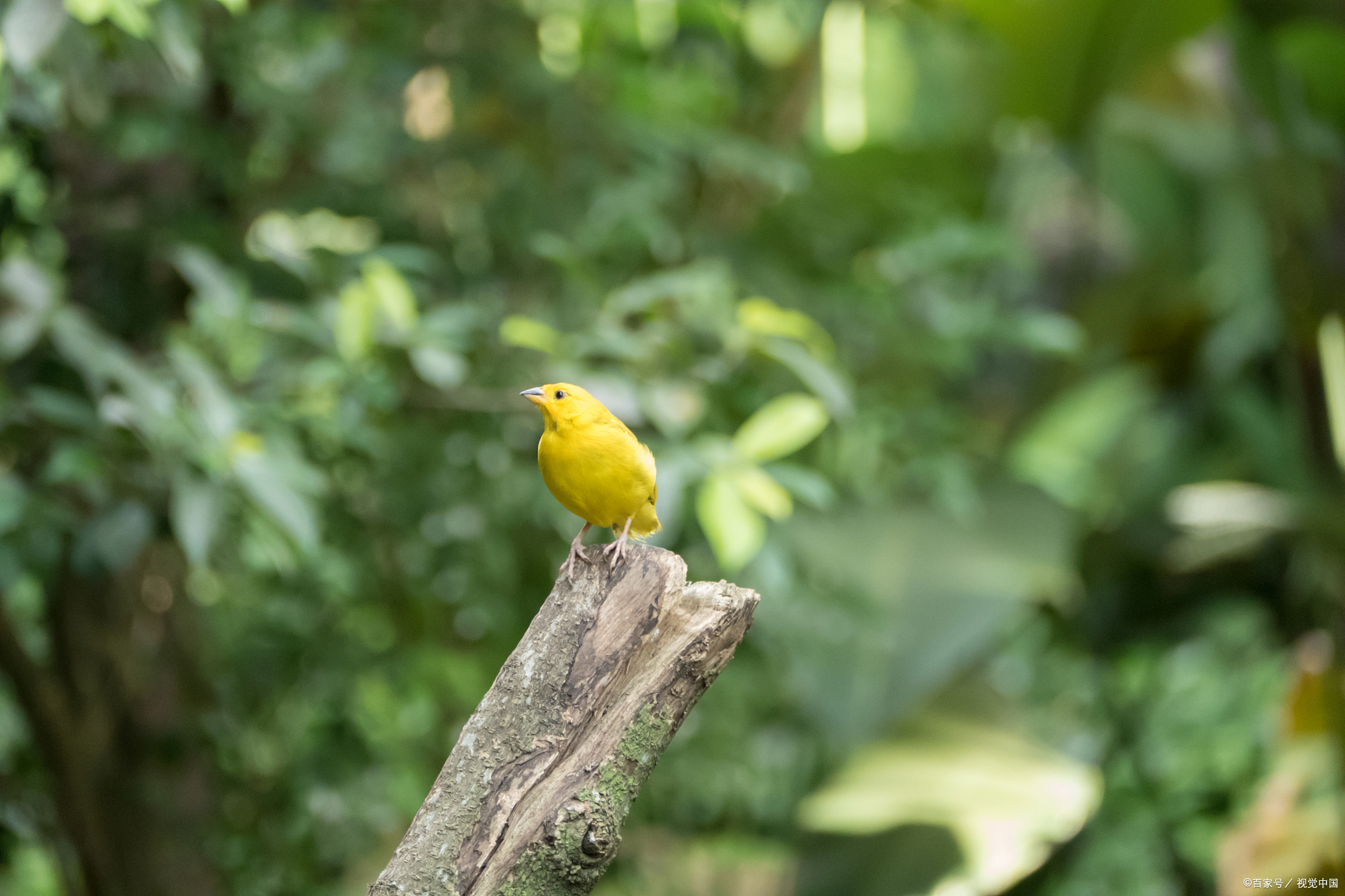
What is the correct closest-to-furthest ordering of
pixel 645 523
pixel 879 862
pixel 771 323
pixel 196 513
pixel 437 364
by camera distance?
pixel 645 523, pixel 196 513, pixel 437 364, pixel 771 323, pixel 879 862

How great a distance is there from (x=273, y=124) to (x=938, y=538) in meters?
2.21

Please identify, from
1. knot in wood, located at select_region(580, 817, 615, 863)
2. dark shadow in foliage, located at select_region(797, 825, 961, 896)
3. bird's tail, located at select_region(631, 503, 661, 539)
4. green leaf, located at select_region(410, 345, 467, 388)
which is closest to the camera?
knot in wood, located at select_region(580, 817, 615, 863)

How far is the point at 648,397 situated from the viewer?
1.73m

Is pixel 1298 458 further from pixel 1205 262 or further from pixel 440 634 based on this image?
pixel 440 634

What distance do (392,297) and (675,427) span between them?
19.4 inches

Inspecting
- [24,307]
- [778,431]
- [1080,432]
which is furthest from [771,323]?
[1080,432]

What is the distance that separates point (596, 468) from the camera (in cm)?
108

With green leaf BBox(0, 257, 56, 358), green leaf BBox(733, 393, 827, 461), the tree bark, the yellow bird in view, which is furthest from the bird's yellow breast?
green leaf BBox(0, 257, 56, 358)

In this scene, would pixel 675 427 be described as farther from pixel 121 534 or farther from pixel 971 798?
pixel 971 798

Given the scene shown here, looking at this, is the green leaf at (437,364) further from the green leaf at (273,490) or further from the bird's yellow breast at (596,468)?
the bird's yellow breast at (596,468)

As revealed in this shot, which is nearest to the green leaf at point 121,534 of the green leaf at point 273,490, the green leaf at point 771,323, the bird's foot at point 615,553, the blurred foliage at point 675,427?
the blurred foliage at point 675,427

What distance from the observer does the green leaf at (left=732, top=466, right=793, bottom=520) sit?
1499 millimetres

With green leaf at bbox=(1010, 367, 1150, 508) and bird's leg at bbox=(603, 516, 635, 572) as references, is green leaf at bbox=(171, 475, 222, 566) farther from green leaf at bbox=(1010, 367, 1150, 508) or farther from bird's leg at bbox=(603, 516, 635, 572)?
green leaf at bbox=(1010, 367, 1150, 508)

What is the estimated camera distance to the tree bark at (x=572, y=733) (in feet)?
2.94
